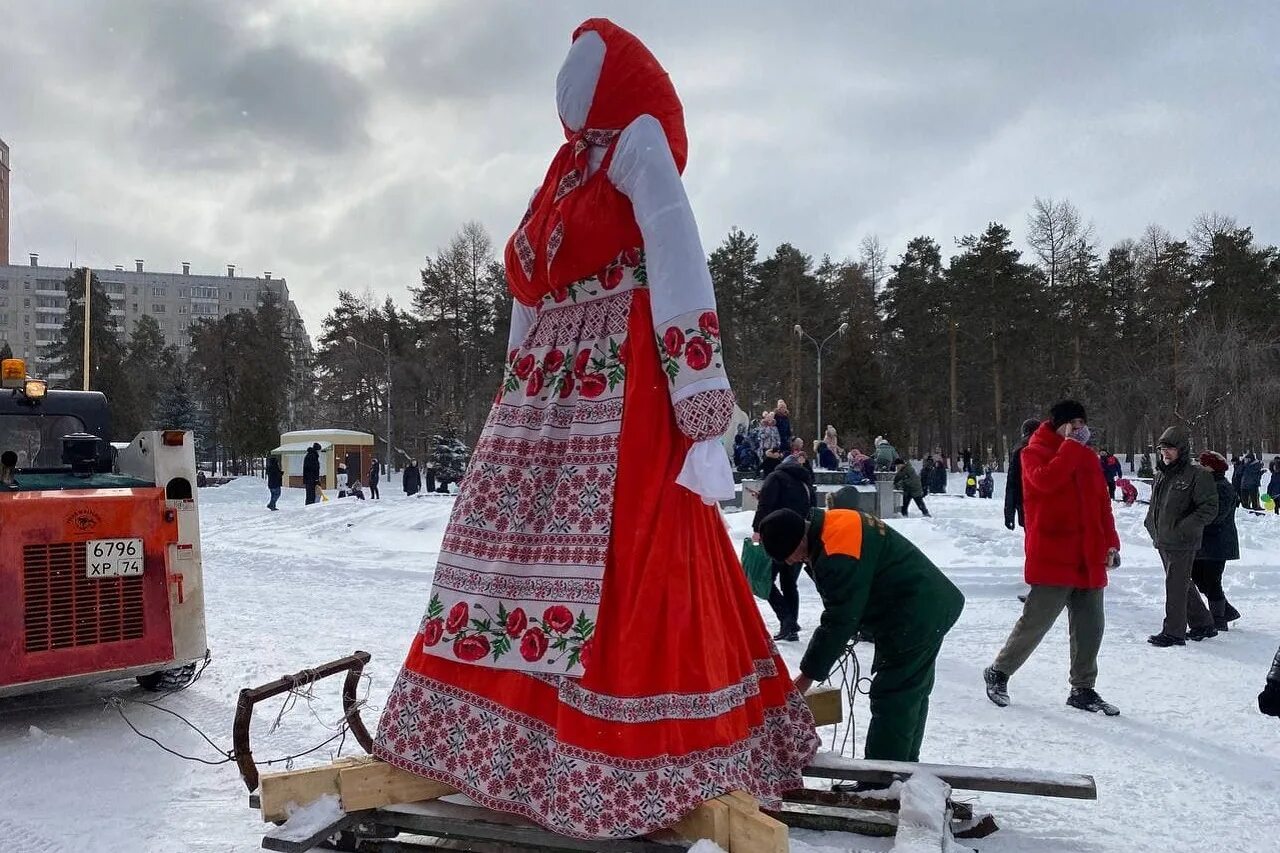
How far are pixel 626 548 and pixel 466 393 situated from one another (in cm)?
4928

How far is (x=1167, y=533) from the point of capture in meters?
7.32

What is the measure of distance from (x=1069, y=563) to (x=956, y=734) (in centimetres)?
154

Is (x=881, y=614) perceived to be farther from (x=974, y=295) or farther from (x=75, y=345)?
(x=75, y=345)

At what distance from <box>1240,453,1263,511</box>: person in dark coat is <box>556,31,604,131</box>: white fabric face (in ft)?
86.1

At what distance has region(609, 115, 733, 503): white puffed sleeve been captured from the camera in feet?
8.32

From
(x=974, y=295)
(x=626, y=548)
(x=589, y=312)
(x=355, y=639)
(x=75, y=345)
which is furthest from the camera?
(x=75, y=345)

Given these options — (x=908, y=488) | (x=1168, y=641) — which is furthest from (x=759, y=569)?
(x=908, y=488)

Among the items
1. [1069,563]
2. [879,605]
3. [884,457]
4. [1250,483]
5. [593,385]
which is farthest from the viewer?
[1250,483]

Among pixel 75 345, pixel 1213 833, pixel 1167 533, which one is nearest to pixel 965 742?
pixel 1213 833

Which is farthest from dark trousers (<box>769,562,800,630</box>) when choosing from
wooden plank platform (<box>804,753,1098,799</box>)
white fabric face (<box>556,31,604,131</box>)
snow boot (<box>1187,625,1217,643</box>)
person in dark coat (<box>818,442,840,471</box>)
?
person in dark coat (<box>818,442,840,471</box>)

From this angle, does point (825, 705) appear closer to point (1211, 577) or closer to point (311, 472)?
point (1211, 577)

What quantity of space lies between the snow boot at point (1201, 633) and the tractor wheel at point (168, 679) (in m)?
7.71

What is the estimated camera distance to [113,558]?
4.62 m

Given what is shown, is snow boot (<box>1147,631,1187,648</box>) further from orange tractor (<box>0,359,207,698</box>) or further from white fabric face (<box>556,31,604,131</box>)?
orange tractor (<box>0,359,207,698</box>)
